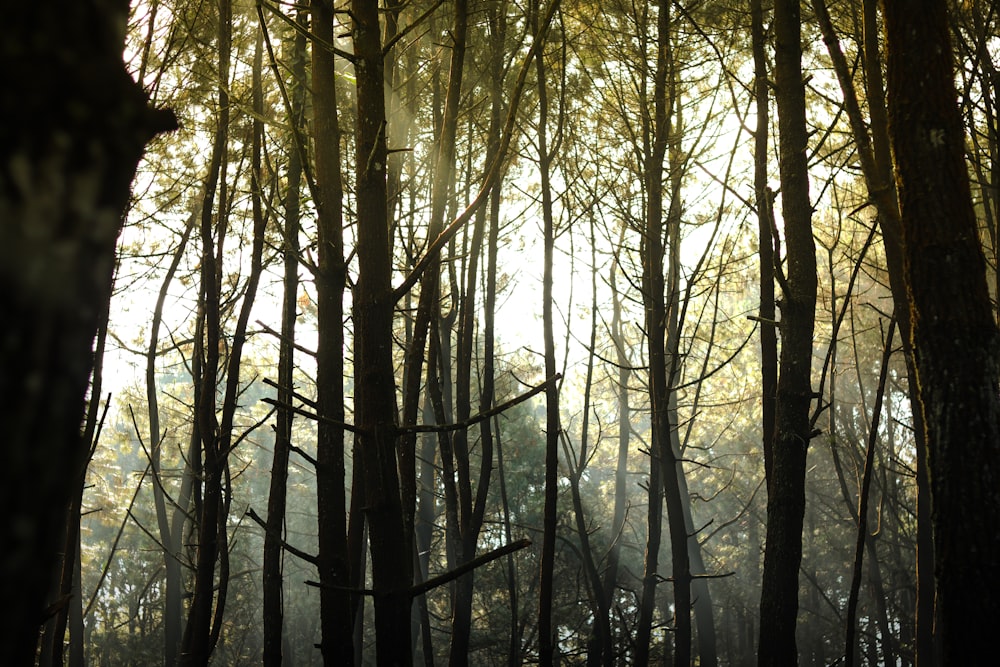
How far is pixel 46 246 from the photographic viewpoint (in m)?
0.52

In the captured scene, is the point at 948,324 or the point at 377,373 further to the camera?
the point at 948,324

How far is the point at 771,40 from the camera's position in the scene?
4.92 m

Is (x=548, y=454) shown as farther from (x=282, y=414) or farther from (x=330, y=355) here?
(x=330, y=355)

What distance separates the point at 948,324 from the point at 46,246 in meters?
3.11

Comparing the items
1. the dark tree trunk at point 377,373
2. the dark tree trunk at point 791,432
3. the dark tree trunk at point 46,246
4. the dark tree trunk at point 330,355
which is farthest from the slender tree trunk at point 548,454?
the dark tree trunk at point 46,246

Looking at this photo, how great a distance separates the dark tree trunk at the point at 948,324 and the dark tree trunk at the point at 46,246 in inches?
118

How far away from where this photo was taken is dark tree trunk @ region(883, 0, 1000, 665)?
267 centimetres

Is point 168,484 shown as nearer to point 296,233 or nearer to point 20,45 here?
point 296,233

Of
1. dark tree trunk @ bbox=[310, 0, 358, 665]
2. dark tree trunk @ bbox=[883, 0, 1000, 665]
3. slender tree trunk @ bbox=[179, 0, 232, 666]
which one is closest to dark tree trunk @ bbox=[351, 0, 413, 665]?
dark tree trunk @ bbox=[310, 0, 358, 665]

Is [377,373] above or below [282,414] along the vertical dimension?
below

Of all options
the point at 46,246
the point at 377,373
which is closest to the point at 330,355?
the point at 377,373

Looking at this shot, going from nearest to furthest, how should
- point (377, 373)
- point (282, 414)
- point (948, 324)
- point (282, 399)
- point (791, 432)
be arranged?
1. point (377, 373)
2. point (948, 324)
3. point (791, 432)
4. point (282, 414)
5. point (282, 399)

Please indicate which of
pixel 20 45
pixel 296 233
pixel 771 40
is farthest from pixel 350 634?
pixel 771 40

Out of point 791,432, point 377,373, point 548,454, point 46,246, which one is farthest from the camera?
point 548,454
